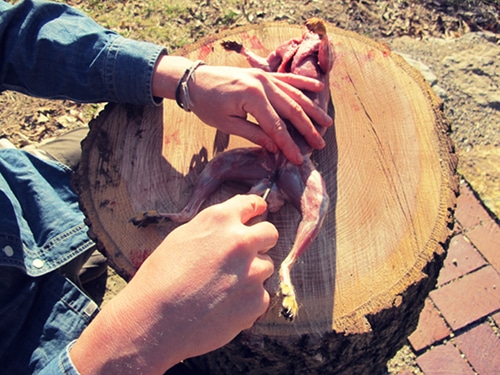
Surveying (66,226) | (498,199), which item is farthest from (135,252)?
(498,199)

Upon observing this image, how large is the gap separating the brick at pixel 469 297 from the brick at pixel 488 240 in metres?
0.08

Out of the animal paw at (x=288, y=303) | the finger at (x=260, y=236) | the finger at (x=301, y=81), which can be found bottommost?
the animal paw at (x=288, y=303)

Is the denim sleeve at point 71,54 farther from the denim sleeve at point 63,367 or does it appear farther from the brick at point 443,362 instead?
the brick at point 443,362

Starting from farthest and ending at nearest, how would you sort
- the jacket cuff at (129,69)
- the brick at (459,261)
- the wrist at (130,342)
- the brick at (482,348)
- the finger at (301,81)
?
1. the brick at (459,261)
2. the brick at (482,348)
3. the finger at (301,81)
4. the jacket cuff at (129,69)
5. the wrist at (130,342)

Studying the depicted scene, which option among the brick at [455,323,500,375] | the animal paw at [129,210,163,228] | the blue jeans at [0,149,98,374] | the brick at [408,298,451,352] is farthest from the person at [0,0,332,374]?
the brick at [455,323,500,375]

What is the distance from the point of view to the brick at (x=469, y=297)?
2.82m

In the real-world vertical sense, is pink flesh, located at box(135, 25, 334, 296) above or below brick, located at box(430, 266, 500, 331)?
above

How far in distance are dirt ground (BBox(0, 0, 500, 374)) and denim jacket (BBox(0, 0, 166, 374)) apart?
1540 mm

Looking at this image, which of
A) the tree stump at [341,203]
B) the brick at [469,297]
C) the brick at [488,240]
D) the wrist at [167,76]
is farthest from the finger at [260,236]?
the brick at [488,240]

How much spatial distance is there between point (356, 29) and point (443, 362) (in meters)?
2.77

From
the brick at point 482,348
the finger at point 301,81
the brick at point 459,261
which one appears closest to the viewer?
the finger at point 301,81

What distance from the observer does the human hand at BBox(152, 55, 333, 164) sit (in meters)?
1.89

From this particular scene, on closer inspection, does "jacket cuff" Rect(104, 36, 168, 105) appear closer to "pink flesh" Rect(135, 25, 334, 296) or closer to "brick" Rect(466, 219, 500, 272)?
"pink flesh" Rect(135, 25, 334, 296)

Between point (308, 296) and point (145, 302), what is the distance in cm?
64
